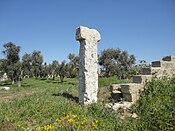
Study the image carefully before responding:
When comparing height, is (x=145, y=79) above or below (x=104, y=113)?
above

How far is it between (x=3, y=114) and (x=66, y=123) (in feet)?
8.57

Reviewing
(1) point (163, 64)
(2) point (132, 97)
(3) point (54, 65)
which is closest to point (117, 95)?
(2) point (132, 97)

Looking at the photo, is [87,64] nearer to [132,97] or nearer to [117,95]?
[117,95]

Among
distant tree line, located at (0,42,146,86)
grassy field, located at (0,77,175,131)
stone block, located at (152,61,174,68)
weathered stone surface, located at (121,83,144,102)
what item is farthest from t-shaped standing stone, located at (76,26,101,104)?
distant tree line, located at (0,42,146,86)

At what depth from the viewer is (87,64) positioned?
9.56m

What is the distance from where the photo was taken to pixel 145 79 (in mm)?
9789

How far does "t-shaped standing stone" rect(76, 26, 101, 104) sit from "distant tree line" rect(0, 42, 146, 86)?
1799cm

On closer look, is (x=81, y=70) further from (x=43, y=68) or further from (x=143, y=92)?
(x=43, y=68)

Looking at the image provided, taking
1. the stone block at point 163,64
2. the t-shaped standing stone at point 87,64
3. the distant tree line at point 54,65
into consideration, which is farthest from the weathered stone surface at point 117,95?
the distant tree line at point 54,65

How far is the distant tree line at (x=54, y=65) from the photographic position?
30.0m

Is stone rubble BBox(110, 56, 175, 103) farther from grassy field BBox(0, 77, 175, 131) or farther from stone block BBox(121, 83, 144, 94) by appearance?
grassy field BBox(0, 77, 175, 131)

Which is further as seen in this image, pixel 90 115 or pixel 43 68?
pixel 43 68

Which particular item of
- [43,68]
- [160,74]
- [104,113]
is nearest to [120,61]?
[43,68]

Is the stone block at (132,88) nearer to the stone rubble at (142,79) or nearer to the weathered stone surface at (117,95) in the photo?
the stone rubble at (142,79)
